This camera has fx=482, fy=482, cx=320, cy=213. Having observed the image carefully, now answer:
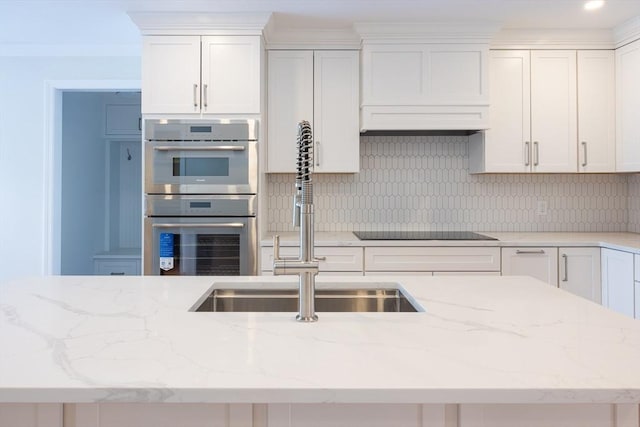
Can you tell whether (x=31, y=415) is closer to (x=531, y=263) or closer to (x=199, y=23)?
(x=199, y=23)

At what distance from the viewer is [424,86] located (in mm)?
3307

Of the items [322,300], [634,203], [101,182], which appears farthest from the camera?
[101,182]

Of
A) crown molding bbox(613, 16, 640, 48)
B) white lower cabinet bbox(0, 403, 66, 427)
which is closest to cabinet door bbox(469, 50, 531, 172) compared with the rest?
crown molding bbox(613, 16, 640, 48)

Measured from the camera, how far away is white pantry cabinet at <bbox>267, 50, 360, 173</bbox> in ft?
11.1

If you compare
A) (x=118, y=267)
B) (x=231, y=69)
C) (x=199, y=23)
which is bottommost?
(x=118, y=267)

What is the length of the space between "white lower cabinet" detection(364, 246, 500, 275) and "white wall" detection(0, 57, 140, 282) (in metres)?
2.55

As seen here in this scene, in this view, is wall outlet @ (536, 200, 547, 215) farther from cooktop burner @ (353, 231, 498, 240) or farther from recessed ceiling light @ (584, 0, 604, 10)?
recessed ceiling light @ (584, 0, 604, 10)

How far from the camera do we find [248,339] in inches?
39.9

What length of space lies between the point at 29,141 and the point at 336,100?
2.59 m

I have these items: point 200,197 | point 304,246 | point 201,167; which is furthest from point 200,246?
point 304,246

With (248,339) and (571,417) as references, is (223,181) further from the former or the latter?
(571,417)

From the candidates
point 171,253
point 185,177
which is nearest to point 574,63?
point 185,177

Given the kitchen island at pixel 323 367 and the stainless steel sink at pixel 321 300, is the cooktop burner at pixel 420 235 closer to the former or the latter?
the stainless steel sink at pixel 321 300

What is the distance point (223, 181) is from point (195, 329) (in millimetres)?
2083
